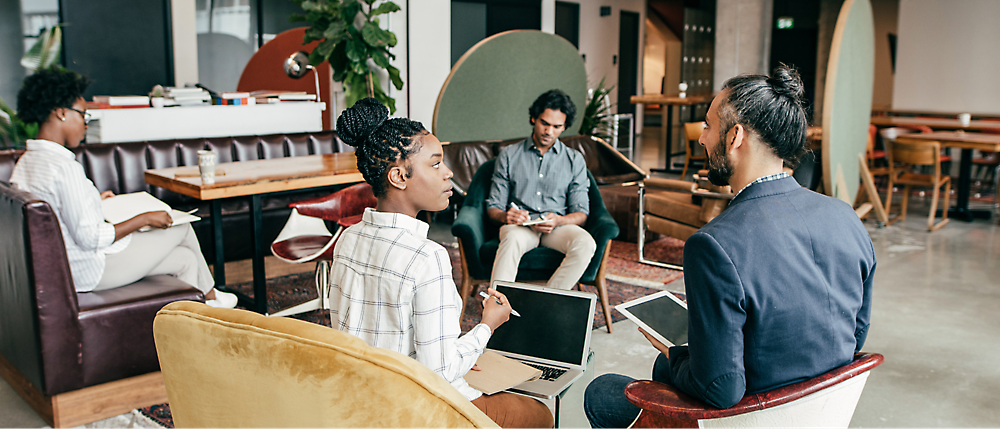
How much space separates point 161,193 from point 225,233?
461 mm

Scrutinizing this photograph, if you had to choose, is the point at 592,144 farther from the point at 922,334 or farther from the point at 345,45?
the point at 922,334

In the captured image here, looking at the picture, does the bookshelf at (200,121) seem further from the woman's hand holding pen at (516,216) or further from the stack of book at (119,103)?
the woman's hand holding pen at (516,216)

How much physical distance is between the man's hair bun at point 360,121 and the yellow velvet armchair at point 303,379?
0.64 m

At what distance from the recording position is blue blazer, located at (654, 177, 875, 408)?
1.25 m

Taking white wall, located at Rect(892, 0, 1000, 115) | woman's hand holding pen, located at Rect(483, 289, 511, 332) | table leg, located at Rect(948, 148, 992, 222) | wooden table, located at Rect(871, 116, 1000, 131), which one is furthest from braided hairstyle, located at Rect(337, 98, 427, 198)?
white wall, located at Rect(892, 0, 1000, 115)

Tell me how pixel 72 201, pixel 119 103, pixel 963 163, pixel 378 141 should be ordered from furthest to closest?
pixel 963 163
pixel 119 103
pixel 72 201
pixel 378 141

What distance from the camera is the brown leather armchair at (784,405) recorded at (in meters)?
1.28

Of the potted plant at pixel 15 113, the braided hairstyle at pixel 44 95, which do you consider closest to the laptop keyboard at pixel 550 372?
the braided hairstyle at pixel 44 95

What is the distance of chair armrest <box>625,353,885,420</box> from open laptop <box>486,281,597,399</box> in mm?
611

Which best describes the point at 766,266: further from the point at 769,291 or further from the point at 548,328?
the point at 548,328

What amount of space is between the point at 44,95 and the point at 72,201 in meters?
0.51

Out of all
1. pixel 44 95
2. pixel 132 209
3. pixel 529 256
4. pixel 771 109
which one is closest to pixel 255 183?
pixel 132 209

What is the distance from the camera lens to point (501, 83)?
6105 mm

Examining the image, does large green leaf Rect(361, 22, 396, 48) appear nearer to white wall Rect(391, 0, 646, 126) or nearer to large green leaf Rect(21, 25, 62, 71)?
white wall Rect(391, 0, 646, 126)
